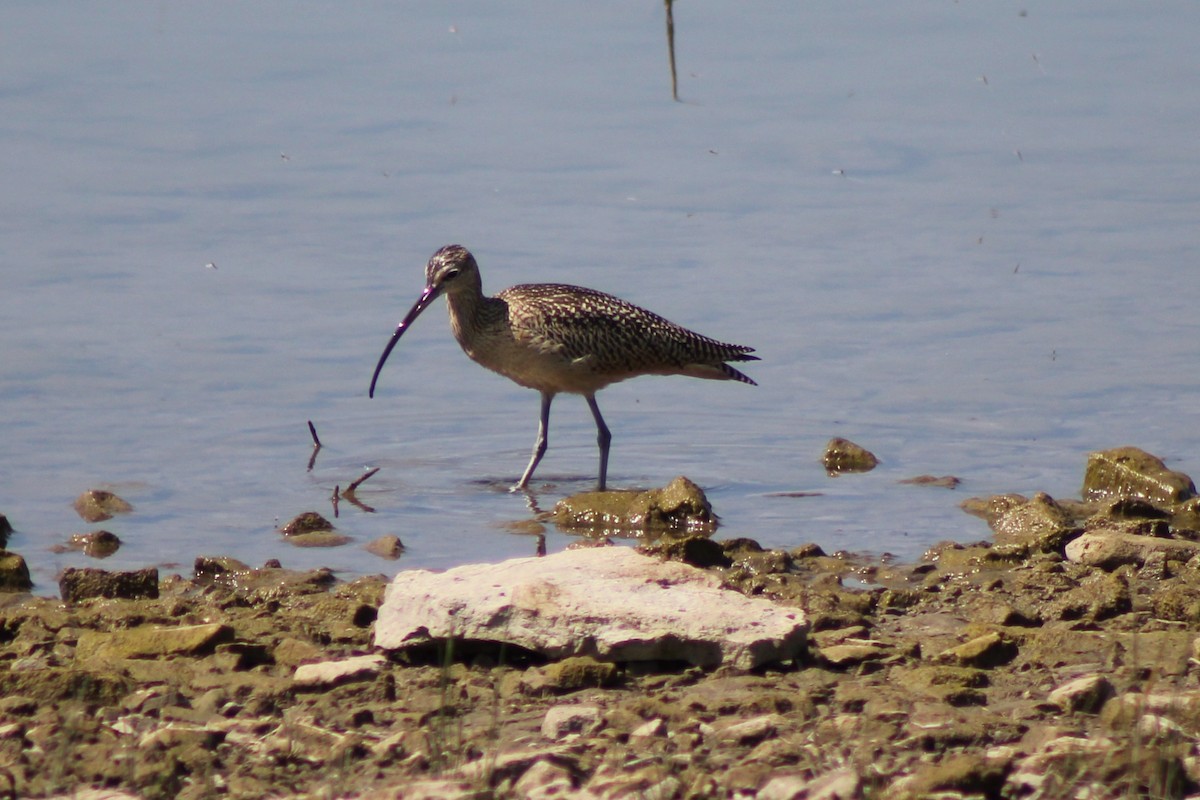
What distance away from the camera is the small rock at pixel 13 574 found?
8188 millimetres

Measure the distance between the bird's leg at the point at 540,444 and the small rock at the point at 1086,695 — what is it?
494cm

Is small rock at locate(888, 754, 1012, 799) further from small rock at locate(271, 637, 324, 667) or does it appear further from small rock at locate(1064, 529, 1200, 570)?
small rock at locate(1064, 529, 1200, 570)

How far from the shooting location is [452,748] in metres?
5.39

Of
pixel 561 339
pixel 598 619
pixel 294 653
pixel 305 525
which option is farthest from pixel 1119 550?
pixel 561 339

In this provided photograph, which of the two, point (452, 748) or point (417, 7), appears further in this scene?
point (417, 7)

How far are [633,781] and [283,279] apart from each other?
914 centimetres

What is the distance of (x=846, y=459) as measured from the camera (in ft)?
34.7

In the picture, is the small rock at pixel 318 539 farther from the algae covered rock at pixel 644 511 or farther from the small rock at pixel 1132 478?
the small rock at pixel 1132 478

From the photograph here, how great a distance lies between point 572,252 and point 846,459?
4073 mm

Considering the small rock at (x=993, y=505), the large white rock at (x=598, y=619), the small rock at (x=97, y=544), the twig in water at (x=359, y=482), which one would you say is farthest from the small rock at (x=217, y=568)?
the small rock at (x=993, y=505)

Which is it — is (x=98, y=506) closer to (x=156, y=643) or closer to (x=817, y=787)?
(x=156, y=643)

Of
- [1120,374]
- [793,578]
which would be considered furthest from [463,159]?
[793,578]

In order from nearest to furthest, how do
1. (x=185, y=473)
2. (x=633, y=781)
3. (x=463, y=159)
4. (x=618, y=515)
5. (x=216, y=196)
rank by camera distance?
(x=633, y=781) → (x=618, y=515) → (x=185, y=473) → (x=216, y=196) → (x=463, y=159)

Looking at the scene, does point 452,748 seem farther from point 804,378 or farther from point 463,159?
point 463,159
